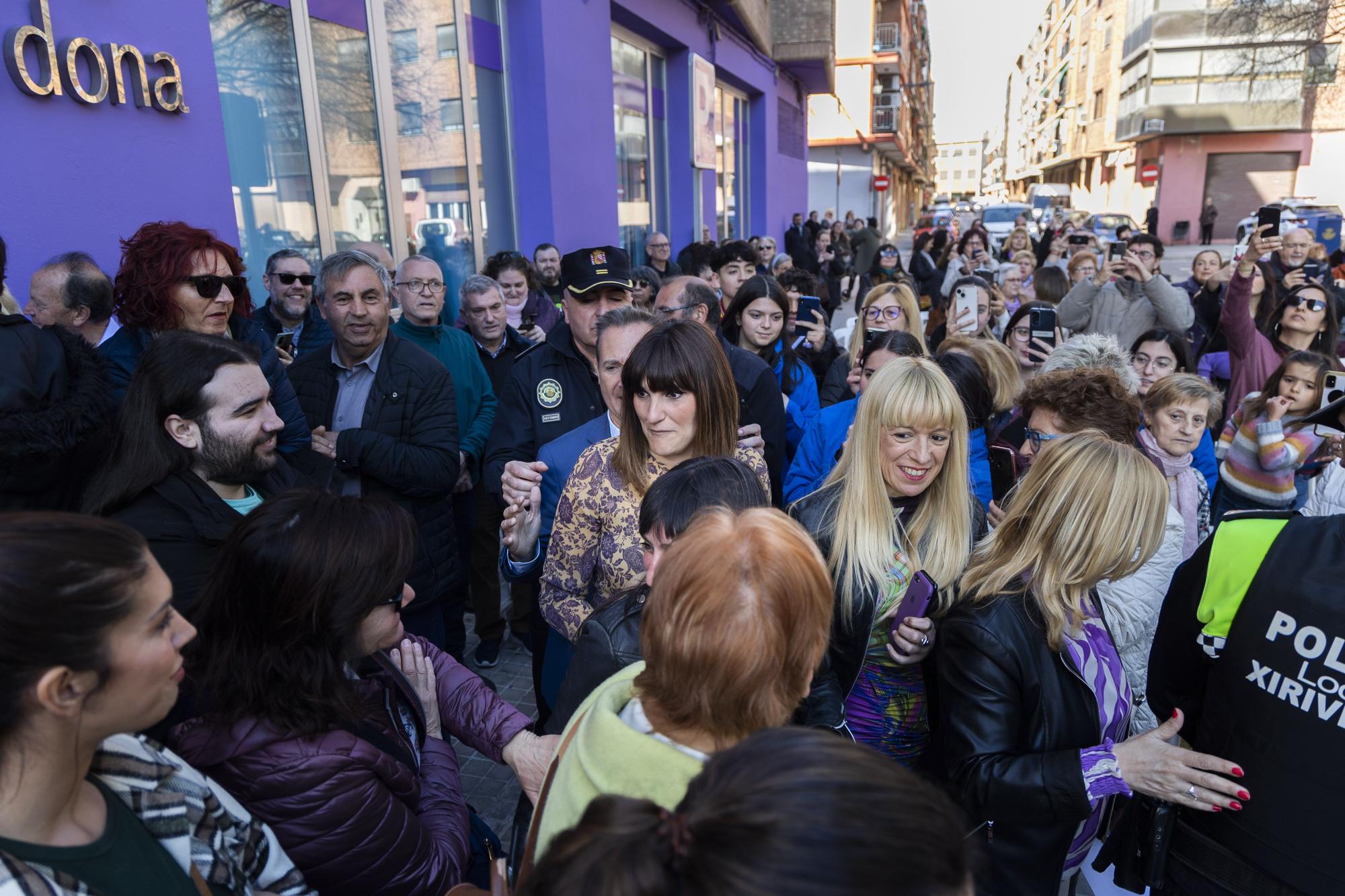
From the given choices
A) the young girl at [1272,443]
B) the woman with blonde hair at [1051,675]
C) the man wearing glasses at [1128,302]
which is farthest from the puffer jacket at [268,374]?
the man wearing glasses at [1128,302]

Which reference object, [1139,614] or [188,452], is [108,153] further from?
[1139,614]

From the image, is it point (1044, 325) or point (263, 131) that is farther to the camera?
point (263, 131)

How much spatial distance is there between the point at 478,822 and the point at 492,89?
23.3 feet

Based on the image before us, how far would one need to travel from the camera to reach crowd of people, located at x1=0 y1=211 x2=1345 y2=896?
1.09 m

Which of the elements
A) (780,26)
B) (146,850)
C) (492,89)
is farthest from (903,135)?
(146,850)

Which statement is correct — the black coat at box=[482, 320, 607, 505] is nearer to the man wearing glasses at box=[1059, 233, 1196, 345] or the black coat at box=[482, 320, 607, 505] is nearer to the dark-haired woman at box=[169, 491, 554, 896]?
the dark-haired woman at box=[169, 491, 554, 896]

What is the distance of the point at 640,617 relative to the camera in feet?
5.73

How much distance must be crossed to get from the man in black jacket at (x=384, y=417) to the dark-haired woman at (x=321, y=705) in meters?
1.37

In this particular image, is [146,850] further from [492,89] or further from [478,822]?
[492,89]

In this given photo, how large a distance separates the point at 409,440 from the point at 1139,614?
105 inches

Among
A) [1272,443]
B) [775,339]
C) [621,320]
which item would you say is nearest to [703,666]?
[621,320]

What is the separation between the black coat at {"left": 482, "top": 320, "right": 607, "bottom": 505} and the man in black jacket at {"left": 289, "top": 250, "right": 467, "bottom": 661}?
0.63 feet

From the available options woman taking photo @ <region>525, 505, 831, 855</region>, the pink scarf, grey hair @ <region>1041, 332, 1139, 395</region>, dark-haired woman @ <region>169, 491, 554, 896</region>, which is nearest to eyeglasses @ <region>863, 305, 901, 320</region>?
grey hair @ <region>1041, 332, 1139, 395</region>

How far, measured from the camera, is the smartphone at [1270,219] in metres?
5.26
